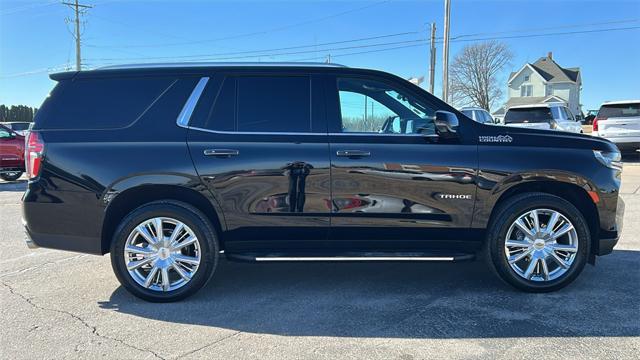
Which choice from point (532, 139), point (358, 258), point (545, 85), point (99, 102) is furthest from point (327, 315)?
point (545, 85)

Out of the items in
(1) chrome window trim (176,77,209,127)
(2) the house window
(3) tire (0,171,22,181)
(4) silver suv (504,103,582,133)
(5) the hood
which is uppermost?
(2) the house window

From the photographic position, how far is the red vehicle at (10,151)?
1272 centimetres

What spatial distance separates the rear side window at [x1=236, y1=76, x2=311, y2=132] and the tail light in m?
1.60

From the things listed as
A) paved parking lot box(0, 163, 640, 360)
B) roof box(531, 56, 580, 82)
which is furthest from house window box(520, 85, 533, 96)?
paved parking lot box(0, 163, 640, 360)

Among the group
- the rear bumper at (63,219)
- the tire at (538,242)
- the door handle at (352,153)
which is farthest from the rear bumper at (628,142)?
the rear bumper at (63,219)

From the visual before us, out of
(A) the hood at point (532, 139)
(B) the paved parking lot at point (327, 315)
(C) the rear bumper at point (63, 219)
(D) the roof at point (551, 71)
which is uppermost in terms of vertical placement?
(D) the roof at point (551, 71)

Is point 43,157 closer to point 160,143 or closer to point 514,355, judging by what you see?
point 160,143

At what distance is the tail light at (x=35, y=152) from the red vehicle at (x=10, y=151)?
10598 mm

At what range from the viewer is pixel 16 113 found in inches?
2028

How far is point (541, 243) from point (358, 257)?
61.6 inches

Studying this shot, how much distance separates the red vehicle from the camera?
1272 centimetres

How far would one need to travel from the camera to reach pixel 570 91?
62375 millimetres

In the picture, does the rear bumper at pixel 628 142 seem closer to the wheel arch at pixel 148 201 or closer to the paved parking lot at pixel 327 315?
the paved parking lot at pixel 327 315

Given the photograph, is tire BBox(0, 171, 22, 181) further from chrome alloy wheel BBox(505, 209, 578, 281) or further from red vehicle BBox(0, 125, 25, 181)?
chrome alloy wheel BBox(505, 209, 578, 281)
